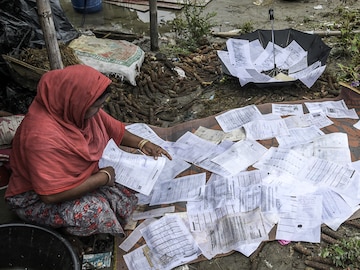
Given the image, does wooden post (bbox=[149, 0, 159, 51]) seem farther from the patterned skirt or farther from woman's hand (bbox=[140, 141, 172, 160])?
the patterned skirt

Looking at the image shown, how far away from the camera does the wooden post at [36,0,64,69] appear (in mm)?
2654

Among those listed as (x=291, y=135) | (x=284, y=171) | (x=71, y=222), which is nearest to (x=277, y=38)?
(x=291, y=135)

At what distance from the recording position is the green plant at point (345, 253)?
2121 mm

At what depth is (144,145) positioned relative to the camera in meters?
2.52

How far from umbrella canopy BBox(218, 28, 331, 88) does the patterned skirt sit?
197 centimetres

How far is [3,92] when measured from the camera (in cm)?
359

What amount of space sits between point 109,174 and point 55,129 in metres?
0.39

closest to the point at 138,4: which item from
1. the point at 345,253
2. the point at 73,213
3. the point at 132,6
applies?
the point at 132,6

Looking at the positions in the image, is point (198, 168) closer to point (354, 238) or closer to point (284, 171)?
point (284, 171)

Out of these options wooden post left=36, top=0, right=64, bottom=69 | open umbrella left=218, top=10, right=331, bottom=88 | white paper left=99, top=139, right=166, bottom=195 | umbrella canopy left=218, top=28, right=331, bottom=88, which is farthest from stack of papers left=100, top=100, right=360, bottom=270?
wooden post left=36, top=0, right=64, bottom=69

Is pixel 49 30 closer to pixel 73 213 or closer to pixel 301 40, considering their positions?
pixel 73 213

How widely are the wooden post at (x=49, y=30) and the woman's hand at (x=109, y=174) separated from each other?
3.50 ft

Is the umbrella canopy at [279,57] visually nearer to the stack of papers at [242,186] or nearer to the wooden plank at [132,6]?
the stack of papers at [242,186]

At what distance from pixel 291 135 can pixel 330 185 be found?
2.02ft
